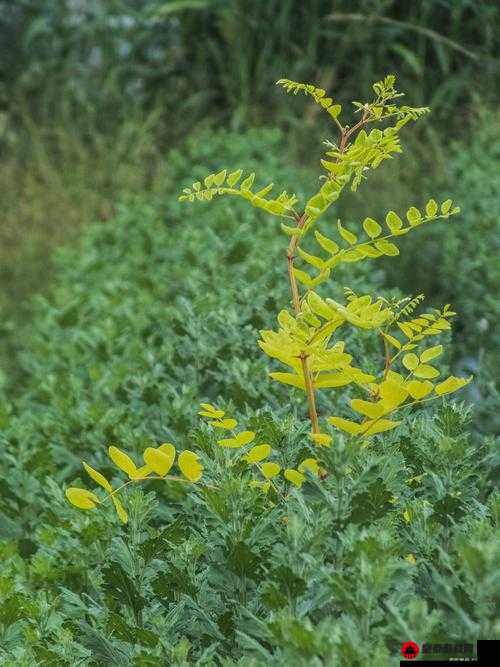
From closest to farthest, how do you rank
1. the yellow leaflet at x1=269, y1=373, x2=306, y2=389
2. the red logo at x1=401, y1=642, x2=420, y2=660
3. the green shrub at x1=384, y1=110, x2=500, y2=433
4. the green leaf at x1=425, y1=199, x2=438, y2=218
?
the red logo at x1=401, y1=642, x2=420, y2=660, the yellow leaflet at x1=269, y1=373, x2=306, y2=389, the green leaf at x1=425, y1=199, x2=438, y2=218, the green shrub at x1=384, y1=110, x2=500, y2=433

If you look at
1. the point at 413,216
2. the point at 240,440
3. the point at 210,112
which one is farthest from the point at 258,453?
the point at 210,112

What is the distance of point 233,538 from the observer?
162 cm

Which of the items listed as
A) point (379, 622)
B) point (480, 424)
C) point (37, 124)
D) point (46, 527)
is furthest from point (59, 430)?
point (37, 124)

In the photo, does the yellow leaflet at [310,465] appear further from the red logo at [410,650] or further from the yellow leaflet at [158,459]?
the red logo at [410,650]

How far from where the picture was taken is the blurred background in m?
6.04

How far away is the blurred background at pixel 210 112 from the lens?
6039mm

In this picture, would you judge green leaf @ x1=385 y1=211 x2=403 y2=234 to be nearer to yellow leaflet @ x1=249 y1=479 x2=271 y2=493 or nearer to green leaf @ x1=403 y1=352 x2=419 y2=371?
green leaf @ x1=403 y1=352 x2=419 y2=371

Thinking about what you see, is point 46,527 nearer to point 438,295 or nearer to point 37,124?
point 438,295

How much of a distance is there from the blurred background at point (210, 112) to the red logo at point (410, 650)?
3425 millimetres

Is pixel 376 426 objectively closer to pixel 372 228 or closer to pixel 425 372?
pixel 425 372

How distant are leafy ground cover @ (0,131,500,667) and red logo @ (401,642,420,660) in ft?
0.05

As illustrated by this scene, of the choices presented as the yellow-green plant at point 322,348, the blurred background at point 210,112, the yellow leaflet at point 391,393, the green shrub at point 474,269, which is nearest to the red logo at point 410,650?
the yellow-green plant at point 322,348

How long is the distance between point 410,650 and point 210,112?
8874mm

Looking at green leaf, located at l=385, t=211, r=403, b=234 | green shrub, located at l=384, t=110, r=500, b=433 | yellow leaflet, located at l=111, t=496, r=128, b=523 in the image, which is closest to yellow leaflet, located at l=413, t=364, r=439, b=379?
green leaf, located at l=385, t=211, r=403, b=234
